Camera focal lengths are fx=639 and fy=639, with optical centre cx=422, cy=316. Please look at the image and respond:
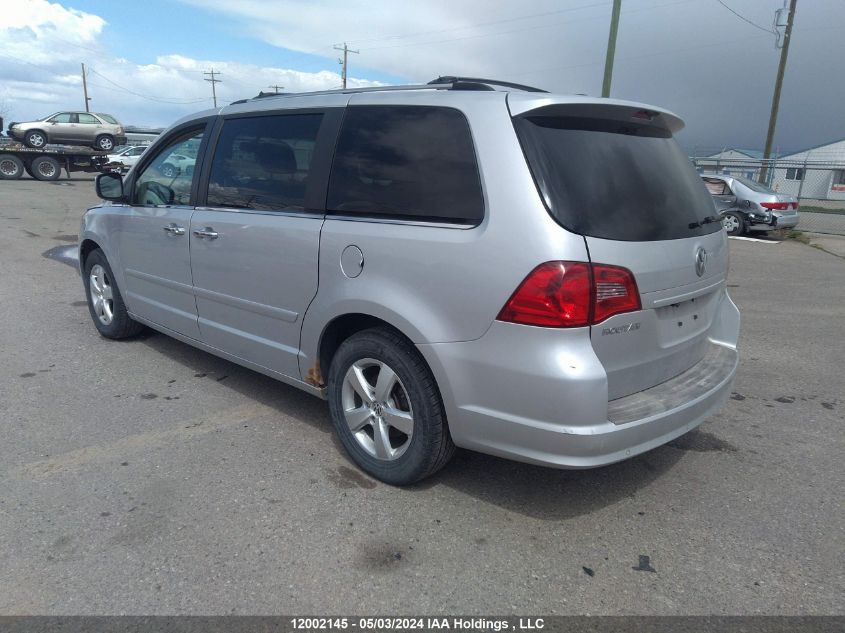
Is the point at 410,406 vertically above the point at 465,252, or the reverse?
the point at 465,252

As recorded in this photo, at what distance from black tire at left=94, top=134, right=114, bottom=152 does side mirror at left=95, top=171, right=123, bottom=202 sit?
85.8ft

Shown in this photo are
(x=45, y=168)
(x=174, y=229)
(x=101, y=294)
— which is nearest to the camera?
(x=174, y=229)

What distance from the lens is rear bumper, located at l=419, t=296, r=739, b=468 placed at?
98.9 inches

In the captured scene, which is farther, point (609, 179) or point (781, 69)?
point (781, 69)

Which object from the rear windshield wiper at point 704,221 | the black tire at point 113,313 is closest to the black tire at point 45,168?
the black tire at point 113,313

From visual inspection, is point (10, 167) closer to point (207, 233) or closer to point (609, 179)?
point (207, 233)

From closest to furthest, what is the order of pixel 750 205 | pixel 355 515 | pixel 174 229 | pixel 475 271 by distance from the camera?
pixel 475 271 < pixel 355 515 < pixel 174 229 < pixel 750 205

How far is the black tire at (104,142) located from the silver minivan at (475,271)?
27.9 m

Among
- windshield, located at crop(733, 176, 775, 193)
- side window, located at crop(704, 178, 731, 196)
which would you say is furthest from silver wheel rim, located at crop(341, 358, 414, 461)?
windshield, located at crop(733, 176, 775, 193)

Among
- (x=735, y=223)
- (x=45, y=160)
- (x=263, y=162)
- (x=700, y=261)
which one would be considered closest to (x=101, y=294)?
(x=263, y=162)

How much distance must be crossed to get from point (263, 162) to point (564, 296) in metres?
2.11

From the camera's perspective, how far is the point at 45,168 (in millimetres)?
25109

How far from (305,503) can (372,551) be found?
1.64 ft

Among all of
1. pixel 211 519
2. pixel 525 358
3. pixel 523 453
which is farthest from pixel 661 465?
pixel 211 519
